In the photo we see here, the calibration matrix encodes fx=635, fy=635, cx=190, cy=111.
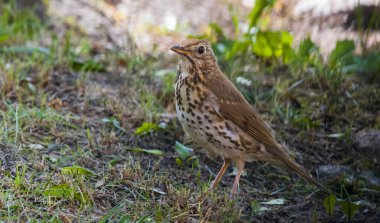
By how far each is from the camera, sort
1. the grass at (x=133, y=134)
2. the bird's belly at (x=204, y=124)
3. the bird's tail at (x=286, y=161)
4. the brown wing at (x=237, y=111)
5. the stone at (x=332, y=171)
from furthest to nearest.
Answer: the stone at (x=332, y=171), the bird's tail at (x=286, y=161), the brown wing at (x=237, y=111), the bird's belly at (x=204, y=124), the grass at (x=133, y=134)

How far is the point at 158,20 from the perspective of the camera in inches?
308

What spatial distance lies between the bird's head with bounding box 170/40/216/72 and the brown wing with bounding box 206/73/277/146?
131 mm

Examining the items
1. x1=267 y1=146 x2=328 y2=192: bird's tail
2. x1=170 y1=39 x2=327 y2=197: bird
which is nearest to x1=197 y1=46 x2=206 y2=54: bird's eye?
x1=170 y1=39 x2=327 y2=197: bird

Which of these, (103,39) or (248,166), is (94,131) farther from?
(103,39)

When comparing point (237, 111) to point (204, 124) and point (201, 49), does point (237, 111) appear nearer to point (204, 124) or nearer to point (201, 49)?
point (204, 124)

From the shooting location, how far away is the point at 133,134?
4836 millimetres

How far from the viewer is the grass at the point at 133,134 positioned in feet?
12.2

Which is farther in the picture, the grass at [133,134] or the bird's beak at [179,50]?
the bird's beak at [179,50]

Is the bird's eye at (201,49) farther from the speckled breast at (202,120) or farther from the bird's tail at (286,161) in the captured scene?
the bird's tail at (286,161)

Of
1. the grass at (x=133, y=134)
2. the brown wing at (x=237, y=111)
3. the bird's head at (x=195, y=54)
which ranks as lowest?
the grass at (x=133, y=134)

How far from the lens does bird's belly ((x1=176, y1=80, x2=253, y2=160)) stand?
408 centimetres

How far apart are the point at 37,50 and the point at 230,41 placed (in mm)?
1801

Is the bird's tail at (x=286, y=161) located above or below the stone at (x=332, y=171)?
above

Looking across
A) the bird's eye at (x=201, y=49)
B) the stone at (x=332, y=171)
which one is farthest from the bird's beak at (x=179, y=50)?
the stone at (x=332, y=171)
